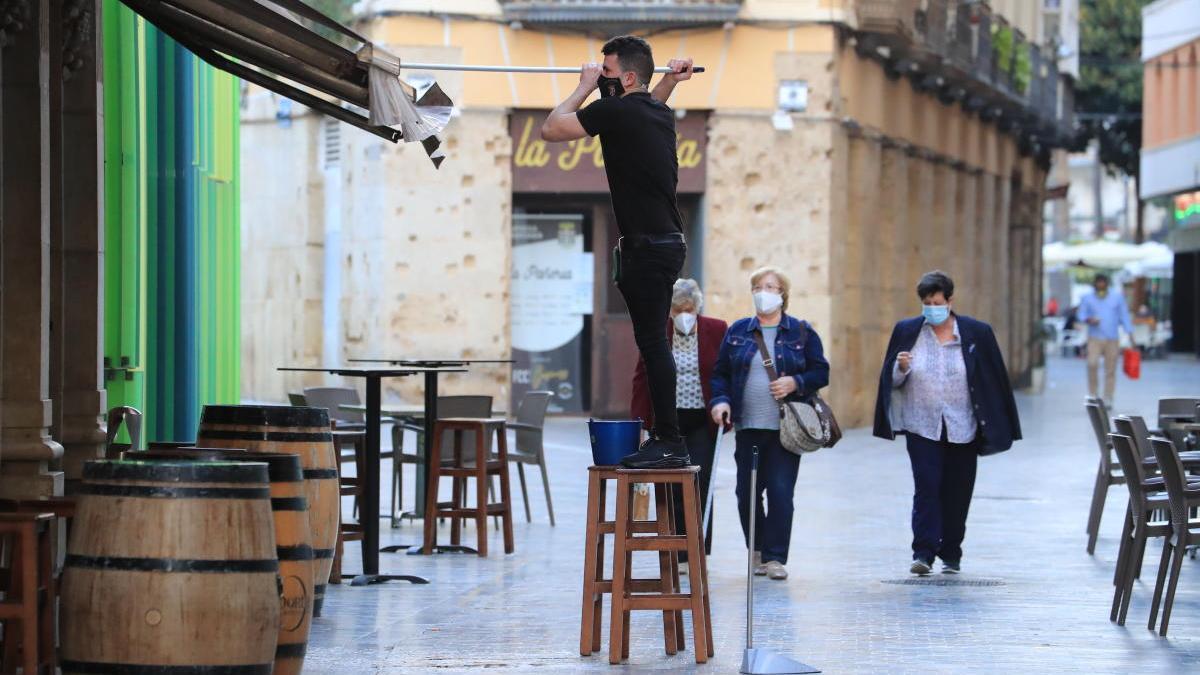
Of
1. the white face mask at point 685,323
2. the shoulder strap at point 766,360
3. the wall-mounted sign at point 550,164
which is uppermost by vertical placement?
the wall-mounted sign at point 550,164

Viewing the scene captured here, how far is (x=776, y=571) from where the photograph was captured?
11359 mm

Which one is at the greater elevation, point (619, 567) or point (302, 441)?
point (302, 441)

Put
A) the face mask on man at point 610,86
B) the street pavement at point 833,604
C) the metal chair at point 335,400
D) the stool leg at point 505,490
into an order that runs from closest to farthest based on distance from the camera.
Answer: the face mask on man at point 610,86
the street pavement at point 833,604
the stool leg at point 505,490
the metal chair at point 335,400

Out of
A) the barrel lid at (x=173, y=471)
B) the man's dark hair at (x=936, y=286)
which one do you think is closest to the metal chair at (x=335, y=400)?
the man's dark hair at (x=936, y=286)

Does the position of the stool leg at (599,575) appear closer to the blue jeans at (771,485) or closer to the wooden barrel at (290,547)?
the wooden barrel at (290,547)

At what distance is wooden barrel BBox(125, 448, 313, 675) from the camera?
6766 mm

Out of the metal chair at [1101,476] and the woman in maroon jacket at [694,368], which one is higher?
the woman in maroon jacket at [694,368]

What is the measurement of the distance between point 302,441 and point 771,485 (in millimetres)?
3833

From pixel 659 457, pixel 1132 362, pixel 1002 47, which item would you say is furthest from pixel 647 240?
pixel 1132 362

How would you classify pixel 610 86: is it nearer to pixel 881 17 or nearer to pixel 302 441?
pixel 302 441

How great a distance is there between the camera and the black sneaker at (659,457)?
8.08 m

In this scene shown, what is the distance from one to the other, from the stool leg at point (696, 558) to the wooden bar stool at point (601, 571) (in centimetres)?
20

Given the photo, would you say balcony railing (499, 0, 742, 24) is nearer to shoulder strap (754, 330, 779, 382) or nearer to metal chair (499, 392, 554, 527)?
metal chair (499, 392, 554, 527)

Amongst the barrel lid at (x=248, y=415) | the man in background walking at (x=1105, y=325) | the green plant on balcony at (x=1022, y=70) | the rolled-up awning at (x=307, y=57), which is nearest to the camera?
the barrel lid at (x=248, y=415)
